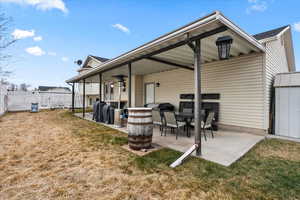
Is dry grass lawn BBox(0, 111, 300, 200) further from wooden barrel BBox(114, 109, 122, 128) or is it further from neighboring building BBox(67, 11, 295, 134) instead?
wooden barrel BBox(114, 109, 122, 128)

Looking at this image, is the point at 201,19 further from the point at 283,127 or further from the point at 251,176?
the point at 283,127

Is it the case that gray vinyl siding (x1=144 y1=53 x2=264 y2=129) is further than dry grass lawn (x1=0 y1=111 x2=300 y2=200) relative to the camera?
Yes

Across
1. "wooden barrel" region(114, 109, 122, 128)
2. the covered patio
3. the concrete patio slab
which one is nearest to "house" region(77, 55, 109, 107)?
the covered patio

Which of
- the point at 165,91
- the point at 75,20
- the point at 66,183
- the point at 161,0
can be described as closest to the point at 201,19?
the point at 66,183

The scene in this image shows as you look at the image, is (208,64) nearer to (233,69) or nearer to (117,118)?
(233,69)

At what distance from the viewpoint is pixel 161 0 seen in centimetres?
761

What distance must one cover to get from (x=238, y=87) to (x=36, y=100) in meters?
16.9

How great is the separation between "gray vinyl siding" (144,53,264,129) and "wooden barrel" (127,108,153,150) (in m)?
3.71

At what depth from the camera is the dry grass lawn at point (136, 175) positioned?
1.88 metres

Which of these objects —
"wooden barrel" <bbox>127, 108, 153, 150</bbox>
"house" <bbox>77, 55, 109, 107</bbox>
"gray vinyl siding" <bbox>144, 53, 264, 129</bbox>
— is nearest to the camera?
"wooden barrel" <bbox>127, 108, 153, 150</bbox>

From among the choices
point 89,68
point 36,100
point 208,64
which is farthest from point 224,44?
point 36,100

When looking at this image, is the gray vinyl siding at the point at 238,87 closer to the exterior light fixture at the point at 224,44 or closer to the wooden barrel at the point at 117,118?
the exterior light fixture at the point at 224,44

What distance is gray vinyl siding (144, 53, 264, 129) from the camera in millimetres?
4773

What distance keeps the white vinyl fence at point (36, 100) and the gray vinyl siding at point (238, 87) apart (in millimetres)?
14552
